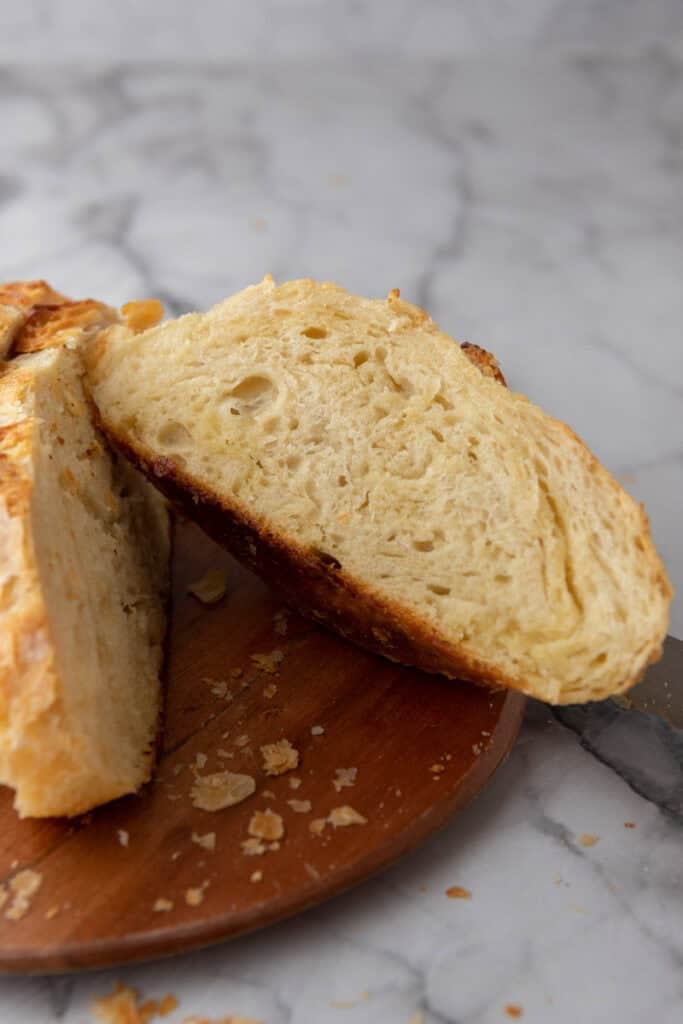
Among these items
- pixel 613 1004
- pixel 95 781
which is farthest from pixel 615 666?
pixel 95 781

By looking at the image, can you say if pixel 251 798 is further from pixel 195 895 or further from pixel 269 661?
pixel 269 661

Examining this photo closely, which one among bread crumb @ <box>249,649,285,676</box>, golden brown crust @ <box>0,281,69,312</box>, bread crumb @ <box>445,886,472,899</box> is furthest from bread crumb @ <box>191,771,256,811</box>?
golden brown crust @ <box>0,281,69,312</box>

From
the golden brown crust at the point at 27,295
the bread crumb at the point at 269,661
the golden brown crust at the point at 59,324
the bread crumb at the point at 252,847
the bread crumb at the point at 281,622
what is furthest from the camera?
the golden brown crust at the point at 27,295

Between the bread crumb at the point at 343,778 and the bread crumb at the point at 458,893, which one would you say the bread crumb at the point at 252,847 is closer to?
the bread crumb at the point at 343,778

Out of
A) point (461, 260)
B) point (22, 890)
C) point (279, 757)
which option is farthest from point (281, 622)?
point (461, 260)

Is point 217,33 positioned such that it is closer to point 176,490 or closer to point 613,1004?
point 176,490

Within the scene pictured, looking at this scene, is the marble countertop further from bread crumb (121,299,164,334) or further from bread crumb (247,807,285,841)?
bread crumb (121,299,164,334)

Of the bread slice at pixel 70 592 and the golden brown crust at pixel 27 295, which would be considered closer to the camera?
the bread slice at pixel 70 592

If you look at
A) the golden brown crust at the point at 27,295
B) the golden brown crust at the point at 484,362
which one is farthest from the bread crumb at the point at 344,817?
the golden brown crust at the point at 27,295
